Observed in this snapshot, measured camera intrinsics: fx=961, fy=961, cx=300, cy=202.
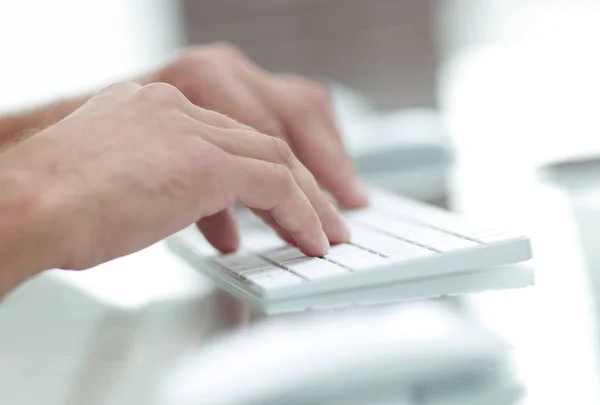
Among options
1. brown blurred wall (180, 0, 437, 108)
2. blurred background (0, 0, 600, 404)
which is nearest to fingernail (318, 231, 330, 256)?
blurred background (0, 0, 600, 404)

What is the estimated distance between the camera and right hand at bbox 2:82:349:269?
0.67m

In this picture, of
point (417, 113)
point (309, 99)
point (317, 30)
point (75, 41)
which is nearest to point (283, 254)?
point (309, 99)

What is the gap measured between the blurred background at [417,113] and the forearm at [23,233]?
80 mm

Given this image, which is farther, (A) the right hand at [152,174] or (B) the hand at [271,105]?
(B) the hand at [271,105]

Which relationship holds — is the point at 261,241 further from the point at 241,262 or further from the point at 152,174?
the point at 152,174

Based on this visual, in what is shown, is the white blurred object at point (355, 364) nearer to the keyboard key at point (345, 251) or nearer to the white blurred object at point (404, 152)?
the keyboard key at point (345, 251)

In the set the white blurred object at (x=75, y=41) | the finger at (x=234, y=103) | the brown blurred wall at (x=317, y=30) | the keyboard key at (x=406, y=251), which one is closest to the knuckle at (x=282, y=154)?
the keyboard key at (x=406, y=251)

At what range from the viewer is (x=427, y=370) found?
58 cm

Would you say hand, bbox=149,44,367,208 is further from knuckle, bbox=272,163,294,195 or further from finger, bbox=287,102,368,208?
knuckle, bbox=272,163,294,195

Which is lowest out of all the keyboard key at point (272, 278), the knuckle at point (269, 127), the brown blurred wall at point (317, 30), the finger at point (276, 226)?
the keyboard key at point (272, 278)

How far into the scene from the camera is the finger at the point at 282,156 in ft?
2.49

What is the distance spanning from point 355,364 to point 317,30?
2.32 metres

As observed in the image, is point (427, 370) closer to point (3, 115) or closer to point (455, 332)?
point (455, 332)

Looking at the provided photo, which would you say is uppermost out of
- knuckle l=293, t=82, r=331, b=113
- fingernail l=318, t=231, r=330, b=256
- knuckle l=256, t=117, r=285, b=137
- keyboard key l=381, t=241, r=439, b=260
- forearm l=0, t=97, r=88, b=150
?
knuckle l=293, t=82, r=331, b=113
